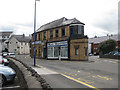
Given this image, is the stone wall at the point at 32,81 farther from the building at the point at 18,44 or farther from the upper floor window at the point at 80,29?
the building at the point at 18,44

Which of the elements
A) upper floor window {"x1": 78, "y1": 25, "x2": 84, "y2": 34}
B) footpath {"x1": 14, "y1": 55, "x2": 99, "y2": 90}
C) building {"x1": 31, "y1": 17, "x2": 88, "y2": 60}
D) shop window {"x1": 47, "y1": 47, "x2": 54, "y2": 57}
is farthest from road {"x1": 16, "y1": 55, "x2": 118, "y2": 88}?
shop window {"x1": 47, "y1": 47, "x2": 54, "y2": 57}

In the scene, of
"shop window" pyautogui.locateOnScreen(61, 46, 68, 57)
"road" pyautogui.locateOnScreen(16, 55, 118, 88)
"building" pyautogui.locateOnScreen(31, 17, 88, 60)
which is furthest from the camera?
"shop window" pyautogui.locateOnScreen(61, 46, 68, 57)

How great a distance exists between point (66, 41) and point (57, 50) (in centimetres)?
378

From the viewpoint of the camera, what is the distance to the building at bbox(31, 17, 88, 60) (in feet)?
87.7

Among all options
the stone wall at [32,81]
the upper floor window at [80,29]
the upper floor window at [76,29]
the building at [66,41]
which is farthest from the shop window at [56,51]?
the stone wall at [32,81]

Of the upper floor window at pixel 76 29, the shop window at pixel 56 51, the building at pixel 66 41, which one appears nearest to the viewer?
the building at pixel 66 41

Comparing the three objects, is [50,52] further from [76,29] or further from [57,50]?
[76,29]

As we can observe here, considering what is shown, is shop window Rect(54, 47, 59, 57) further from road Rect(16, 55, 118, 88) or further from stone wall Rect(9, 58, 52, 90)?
stone wall Rect(9, 58, 52, 90)

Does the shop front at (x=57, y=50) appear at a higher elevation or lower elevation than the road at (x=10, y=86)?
higher

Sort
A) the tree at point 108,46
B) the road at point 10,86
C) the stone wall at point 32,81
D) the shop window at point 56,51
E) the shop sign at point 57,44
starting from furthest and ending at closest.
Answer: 1. the tree at point 108,46
2. the shop window at point 56,51
3. the shop sign at point 57,44
4. the road at point 10,86
5. the stone wall at point 32,81

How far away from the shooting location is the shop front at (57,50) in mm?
29197

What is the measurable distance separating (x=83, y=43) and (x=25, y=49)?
55576mm

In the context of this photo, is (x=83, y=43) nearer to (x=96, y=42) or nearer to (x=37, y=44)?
(x=37, y=44)

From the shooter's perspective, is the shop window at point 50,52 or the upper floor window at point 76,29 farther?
the shop window at point 50,52
